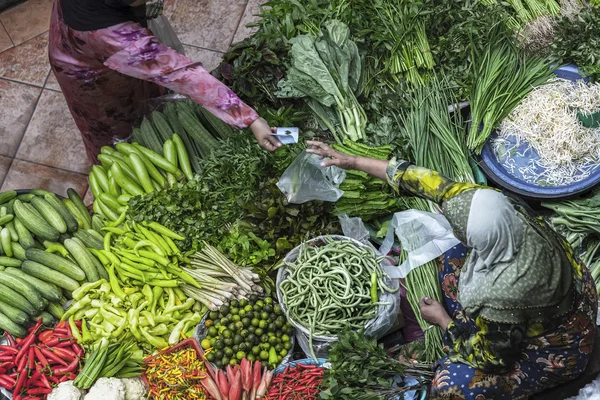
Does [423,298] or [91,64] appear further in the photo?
[91,64]

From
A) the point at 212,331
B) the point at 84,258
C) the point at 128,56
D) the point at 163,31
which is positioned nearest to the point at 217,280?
the point at 212,331

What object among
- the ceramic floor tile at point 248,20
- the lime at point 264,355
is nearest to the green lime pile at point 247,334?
the lime at point 264,355

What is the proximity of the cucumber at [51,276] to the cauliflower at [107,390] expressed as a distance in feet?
2.00

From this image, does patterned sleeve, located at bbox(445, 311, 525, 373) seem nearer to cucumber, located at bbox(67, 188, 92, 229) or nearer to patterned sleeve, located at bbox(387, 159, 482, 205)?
patterned sleeve, located at bbox(387, 159, 482, 205)

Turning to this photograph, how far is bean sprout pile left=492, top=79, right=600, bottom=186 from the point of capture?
3.46 meters

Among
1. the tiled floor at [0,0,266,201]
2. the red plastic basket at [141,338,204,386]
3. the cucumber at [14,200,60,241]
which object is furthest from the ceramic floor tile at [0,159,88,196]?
the red plastic basket at [141,338,204,386]

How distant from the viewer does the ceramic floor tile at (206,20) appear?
5188 mm

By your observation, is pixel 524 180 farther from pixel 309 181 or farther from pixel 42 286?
pixel 42 286

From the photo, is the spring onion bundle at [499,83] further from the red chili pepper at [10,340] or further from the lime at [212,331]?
the red chili pepper at [10,340]

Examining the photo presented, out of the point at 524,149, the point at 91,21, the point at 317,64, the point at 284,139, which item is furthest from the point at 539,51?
the point at 91,21

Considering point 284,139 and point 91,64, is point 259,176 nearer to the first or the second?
point 284,139

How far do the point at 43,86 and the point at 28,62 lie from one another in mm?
304

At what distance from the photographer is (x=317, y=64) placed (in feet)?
11.7

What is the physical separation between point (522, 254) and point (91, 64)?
2.59 metres
